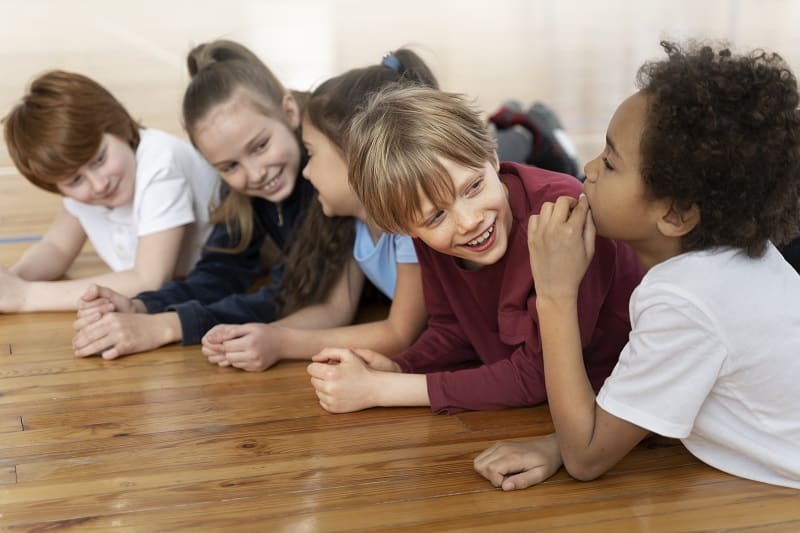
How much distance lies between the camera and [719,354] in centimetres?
131

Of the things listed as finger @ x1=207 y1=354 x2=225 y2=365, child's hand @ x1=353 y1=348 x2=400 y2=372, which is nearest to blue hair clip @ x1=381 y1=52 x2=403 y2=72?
child's hand @ x1=353 y1=348 x2=400 y2=372

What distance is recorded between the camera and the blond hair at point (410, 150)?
4.92 ft

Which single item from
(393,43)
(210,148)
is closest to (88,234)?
(210,148)

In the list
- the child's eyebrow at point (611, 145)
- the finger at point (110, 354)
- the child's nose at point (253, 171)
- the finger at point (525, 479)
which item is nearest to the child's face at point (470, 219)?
the child's eyebrow at point (611, 145)

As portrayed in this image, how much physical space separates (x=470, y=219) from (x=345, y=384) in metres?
0.37

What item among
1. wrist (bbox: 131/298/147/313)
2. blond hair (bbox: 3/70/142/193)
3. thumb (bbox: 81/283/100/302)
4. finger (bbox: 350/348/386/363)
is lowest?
wrist (bbox: 131/298/147/313)

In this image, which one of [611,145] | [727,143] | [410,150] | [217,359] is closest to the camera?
[727,143]

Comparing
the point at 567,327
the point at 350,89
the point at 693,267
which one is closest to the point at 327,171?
the point at 350,89

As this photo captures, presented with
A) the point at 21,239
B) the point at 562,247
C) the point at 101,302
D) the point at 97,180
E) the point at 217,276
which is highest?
the point at 562,247

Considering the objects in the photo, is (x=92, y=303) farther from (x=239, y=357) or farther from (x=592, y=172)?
(x=592, y=172)

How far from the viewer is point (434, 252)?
1.71 meters

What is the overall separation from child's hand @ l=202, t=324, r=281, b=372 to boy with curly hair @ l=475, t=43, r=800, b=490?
619 millimetres

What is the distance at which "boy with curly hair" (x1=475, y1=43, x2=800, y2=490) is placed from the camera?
1279 millimetres

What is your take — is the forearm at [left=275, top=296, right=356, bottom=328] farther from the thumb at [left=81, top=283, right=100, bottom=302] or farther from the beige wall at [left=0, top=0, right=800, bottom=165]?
the beige wall at [left=0, top=0, right=800, bottom=165]
